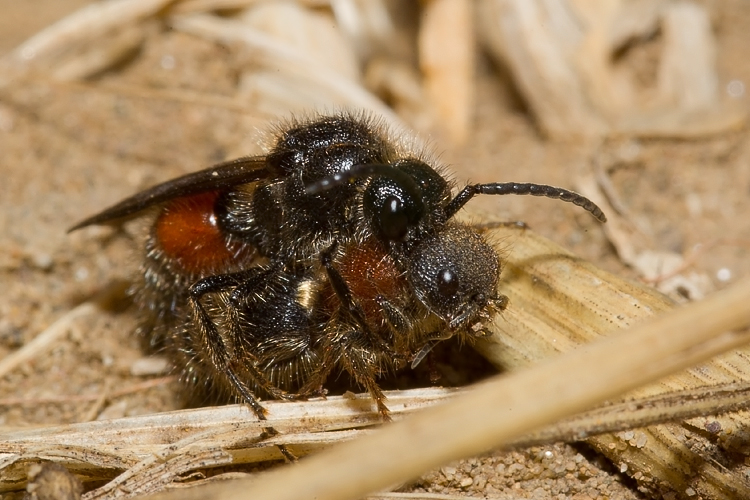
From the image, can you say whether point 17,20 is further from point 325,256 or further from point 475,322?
point 475,322

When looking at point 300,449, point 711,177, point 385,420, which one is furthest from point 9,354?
point 711,177

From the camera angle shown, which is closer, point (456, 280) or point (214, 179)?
point (456, 280)

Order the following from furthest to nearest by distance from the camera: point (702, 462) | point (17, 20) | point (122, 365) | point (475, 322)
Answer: point (17, 20), point (122, 365), point (475, 322), point (702, 462)

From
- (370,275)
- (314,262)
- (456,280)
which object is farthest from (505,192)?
(314,262)

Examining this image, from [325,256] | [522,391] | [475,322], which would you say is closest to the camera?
[522,391]

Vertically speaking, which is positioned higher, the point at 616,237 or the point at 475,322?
the point at 616,237

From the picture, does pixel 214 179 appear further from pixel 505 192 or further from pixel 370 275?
pixel 505 192

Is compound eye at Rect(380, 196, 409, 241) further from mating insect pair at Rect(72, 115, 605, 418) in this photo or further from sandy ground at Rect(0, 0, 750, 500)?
sandy ground at Rect(0, 0, 750, 500)
